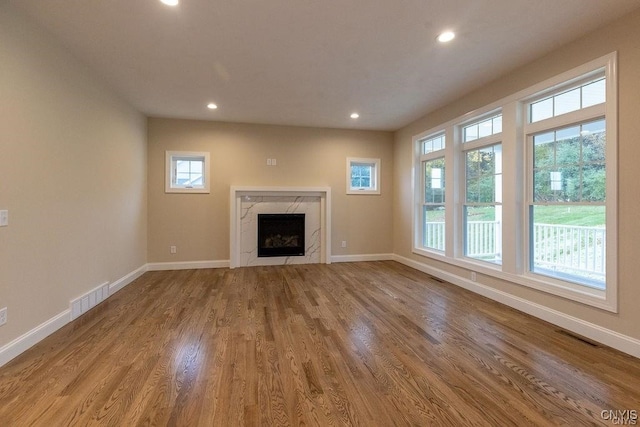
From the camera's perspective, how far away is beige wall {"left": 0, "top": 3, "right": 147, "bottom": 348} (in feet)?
7.12

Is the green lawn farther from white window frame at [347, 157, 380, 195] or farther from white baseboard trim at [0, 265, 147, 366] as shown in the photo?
white baseboard trim at [0, 265, 147, 366]

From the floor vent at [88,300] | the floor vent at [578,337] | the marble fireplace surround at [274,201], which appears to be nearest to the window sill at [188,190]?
the marble fireplace surround at [274,201]

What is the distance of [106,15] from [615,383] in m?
4.53

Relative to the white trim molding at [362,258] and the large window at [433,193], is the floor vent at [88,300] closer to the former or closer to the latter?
the white trim molding at [362,258]

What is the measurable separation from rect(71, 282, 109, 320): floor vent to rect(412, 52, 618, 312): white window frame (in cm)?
462

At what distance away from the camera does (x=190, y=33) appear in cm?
257

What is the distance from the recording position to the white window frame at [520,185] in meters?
2.42

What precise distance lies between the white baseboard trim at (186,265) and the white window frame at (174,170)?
1287 mm

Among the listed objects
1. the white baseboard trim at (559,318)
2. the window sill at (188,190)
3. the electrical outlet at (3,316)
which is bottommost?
the white baseboard trim at (559,318)

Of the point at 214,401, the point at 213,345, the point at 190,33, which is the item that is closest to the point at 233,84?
the point at 190,33

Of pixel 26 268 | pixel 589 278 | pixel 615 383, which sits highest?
pixel 26 268

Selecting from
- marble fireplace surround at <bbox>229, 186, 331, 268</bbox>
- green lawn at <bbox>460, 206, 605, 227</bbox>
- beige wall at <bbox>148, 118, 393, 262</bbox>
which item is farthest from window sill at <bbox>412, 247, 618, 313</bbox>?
marble fireplace surround at <bbox>229, 186, 331, 268</bbox>

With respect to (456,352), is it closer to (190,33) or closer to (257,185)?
(190,33)

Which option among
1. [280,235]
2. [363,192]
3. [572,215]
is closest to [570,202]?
[572,215]
